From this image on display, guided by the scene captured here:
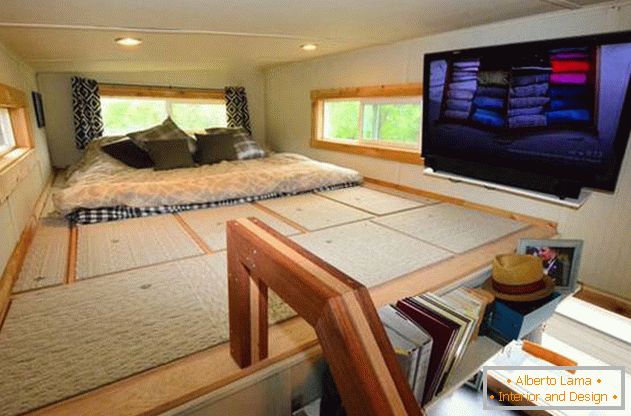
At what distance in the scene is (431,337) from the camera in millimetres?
1019

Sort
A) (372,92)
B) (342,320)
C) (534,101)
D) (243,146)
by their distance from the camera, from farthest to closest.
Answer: (243,146) → (372,92) → (534,101) → (342,320)

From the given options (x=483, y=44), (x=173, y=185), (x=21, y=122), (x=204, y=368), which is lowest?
(x=204, y=368)

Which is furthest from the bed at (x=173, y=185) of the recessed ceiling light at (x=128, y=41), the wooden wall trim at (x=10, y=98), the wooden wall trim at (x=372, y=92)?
the recessed ceiling light at (x=128, y=41)

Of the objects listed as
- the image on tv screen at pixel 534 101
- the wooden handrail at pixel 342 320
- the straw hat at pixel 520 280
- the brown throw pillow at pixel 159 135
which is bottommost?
the straw hat at pixel 520 280

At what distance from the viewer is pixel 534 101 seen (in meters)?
1.81

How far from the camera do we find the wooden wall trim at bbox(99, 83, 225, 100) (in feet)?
12.3

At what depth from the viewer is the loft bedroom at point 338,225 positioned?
0.88 metres

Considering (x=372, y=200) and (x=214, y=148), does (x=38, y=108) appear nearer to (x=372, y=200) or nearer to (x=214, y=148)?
(x=214, y=148)

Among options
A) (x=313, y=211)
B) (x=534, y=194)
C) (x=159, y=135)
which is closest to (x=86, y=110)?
(x=159, y=135)

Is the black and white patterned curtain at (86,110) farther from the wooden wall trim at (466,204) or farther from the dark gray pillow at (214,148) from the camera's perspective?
the wooden wall trim at (466,204)

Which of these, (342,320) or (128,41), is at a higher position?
(128,41)

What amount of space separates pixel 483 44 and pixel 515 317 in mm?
1805

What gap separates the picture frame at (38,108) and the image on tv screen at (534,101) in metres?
3.43

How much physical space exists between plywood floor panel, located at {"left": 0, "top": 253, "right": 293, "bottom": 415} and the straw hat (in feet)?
3.13
